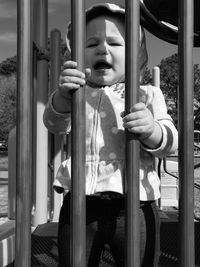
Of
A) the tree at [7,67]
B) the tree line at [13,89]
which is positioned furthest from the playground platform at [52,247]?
the tree at [7,67]

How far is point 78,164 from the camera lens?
71 centimetres

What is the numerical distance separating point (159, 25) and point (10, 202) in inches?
53.8

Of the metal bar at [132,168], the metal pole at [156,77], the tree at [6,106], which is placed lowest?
the metal bar at [132,168]

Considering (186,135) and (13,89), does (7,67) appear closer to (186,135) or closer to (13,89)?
(13,89)

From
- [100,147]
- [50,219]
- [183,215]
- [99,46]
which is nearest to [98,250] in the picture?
[100,147]

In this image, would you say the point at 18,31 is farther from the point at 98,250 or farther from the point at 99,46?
the point at 98,250

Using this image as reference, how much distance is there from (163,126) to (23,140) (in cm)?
36

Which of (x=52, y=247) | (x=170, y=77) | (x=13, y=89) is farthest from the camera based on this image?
(x=170, y=77)

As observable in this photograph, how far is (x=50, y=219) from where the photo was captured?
2541 mm

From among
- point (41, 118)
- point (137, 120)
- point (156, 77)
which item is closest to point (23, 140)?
point (137, 120)

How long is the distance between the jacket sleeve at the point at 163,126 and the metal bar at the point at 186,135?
176 mm

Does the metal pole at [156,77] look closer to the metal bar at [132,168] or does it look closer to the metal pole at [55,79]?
the metal pole at [55,79]

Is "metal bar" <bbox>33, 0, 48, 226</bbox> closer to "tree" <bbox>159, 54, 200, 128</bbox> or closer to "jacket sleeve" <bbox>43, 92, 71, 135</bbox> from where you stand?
"jacket sleeve" <bbox>43, 92, 71, 135</bbox>

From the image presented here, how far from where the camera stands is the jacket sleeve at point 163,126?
0.91 m
